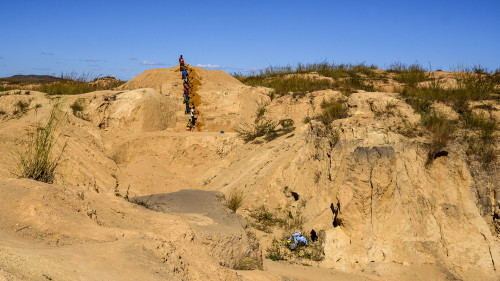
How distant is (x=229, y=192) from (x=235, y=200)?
94 cm

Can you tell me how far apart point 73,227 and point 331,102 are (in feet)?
31.0

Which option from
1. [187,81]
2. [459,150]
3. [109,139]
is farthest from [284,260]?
[187,81]

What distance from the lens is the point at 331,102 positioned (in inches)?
480

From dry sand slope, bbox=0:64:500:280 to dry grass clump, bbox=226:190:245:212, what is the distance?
278 millimetres

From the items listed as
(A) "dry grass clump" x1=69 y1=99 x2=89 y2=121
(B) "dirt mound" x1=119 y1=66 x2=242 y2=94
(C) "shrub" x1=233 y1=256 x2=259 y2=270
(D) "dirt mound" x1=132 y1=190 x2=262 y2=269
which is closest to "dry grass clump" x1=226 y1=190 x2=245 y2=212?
(D) "dirt mound" x1=132 y1=190 x2=262 y2=269

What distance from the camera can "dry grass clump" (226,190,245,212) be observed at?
27.0ft

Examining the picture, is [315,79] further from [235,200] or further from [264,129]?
[235,200]

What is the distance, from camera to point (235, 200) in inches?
329

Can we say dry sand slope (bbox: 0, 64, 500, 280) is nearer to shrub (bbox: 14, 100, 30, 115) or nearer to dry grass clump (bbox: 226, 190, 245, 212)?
shrub (bbox: 14, 100, 30, 115)

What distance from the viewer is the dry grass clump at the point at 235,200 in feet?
27.0

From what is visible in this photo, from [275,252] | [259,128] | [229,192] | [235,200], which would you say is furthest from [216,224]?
[259,128]

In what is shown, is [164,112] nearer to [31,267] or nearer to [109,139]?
[109,139]

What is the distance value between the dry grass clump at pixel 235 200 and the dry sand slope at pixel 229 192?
10.9 inches

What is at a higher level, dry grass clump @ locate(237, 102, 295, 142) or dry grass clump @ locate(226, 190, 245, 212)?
dry grass clump @ locate(237, 102, 295, 142)
